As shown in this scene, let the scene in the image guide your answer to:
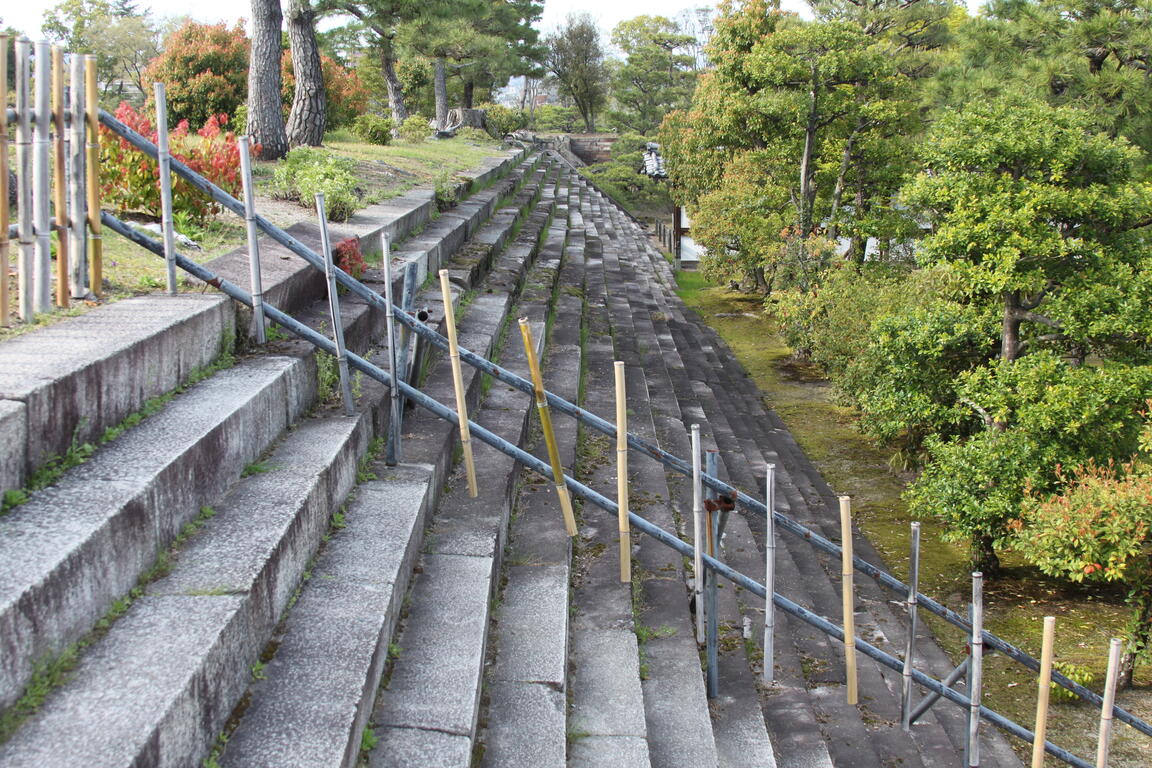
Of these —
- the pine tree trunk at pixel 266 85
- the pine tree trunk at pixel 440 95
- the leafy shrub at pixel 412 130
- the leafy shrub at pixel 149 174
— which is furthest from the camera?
the pine tree trunk at pixel 440 95

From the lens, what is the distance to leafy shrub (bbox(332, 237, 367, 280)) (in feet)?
19.0

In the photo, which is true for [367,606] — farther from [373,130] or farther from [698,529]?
[373,130]

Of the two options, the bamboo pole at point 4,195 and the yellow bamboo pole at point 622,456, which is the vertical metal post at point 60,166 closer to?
the bamboo pole at point 4,195

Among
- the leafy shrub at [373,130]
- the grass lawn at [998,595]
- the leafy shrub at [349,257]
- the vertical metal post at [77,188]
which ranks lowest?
the grass lawn at [998,595]

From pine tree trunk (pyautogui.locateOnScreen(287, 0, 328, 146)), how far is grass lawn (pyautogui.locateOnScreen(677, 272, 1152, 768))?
719cm

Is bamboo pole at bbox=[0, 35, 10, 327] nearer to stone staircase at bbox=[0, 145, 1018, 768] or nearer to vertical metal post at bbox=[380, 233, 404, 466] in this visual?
stone staircase at bbox=[0, 145, 1018, 768]

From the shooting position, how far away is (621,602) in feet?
14.6

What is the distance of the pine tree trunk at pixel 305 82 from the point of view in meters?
12.7

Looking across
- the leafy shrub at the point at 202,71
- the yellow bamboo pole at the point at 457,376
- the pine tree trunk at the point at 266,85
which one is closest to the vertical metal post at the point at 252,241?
the yellow bamboo pole at the point at 457,376

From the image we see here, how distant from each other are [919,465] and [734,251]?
11.3 m

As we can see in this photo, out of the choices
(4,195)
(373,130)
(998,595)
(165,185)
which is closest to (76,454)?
(4,195)

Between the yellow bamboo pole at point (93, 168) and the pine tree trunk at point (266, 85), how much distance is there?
745 cm

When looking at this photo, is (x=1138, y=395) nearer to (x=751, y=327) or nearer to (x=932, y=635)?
(x=932, y=635)

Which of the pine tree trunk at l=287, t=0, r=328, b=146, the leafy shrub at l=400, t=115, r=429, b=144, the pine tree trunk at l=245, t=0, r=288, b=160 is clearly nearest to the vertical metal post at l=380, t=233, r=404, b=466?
the pine tree trunk at l=245, t=0, r=288, b=160
